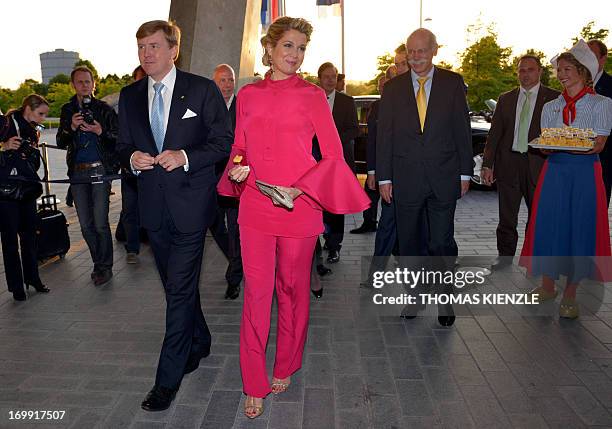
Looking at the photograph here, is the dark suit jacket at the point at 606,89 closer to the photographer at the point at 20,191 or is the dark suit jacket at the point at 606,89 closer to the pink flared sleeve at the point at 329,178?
the pink flared sleeve at the point at 329,178

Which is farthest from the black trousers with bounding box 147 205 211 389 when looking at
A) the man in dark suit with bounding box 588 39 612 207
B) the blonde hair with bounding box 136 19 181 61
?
the man in dark suit with bounding box 588 39 612 207

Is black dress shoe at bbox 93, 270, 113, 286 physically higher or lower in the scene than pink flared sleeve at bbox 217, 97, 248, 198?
lower

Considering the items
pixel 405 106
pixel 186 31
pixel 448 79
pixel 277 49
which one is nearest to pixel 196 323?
pixel 277 49

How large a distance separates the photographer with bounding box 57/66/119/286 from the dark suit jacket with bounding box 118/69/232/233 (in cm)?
259

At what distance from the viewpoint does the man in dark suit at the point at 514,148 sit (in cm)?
620

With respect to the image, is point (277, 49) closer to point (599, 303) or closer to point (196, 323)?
point (196, 323)

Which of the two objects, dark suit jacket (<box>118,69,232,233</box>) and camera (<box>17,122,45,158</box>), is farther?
camera (<box>17,122,45,158</box>)

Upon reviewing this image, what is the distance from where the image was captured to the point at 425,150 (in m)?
4.54

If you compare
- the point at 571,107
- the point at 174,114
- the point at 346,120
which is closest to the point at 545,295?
the point at 571,107

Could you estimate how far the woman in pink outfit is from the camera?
3.19 m

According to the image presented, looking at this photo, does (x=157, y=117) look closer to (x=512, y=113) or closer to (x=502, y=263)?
(x=512, y=113)

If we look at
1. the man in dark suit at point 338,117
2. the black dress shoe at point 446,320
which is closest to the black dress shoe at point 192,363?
the black dress shoe at point 446,320

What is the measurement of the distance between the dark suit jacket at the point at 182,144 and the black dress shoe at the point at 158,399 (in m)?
1.02

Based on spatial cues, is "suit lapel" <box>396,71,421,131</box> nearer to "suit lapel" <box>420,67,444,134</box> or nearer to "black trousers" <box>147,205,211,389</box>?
"suit lapel" <box>420,67,444,134</box>
